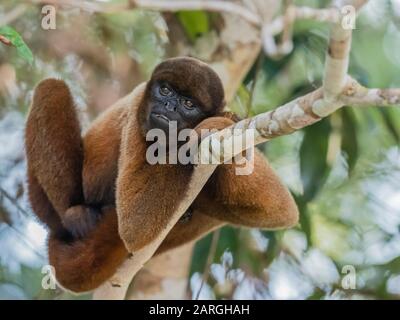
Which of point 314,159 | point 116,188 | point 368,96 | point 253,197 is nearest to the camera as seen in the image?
point 368,96

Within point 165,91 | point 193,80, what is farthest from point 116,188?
point 193,80

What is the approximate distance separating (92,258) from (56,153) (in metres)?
0.93

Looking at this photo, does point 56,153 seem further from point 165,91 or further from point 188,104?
point 188,104

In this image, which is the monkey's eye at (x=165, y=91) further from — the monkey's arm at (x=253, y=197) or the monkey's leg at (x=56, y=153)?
the monkey's leg at (x=56, y=153)

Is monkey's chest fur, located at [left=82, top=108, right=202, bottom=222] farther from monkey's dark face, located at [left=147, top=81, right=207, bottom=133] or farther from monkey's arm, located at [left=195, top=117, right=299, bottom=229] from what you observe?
monkey's arm, located at [left=195, top=117, right=299, bottom=229]

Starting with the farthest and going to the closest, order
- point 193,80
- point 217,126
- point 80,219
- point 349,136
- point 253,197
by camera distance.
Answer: point 349,136 < point 80,219 < point 193,80 < point 253,197 < point 217,126

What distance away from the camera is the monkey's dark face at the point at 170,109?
507cm

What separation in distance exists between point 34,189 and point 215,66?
2.23 metres

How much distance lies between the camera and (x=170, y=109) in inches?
202

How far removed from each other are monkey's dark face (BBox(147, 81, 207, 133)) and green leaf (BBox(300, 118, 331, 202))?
95.1 inches

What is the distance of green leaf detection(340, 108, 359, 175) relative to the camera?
24.8ft

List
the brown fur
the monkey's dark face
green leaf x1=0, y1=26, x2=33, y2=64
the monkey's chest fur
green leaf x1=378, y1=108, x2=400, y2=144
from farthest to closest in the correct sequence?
green leaf x1=378, y1=108, x2=400, y2=144 < the monkey's chest fur < the monkey's dark face < the brown fur < green leaf x1=0, y1=26, x2=33, y2=64

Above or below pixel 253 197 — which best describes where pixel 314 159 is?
below

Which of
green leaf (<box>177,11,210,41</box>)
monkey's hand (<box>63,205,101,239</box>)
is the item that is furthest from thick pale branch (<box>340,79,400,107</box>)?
green leaf (<box>177,11,210,41</box>)
